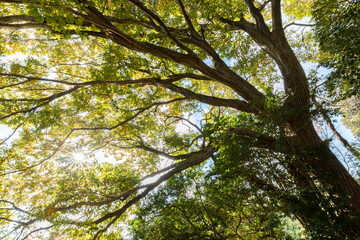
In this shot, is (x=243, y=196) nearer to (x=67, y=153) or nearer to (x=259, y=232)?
(x=259, y=232)

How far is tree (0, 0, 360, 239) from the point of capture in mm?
3219

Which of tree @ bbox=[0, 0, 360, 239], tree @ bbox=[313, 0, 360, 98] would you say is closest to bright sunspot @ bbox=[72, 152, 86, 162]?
tree @ bbox=[0, 0, 360, 239]

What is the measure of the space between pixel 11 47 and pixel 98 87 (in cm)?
321

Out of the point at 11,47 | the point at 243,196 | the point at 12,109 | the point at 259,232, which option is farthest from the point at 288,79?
the point at 11,47

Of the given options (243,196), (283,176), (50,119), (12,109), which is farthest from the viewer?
(50,119)

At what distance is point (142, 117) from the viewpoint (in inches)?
255

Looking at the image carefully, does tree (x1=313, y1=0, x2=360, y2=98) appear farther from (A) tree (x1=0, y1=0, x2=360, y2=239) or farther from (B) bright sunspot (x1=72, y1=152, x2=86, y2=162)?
(B) bright sunspot (x1=72, y1=152, x2=86, y2=162)

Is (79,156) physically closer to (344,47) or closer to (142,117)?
(142,117)

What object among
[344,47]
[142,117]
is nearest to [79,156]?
[142,117]

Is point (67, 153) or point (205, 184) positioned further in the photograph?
point (67, 153)

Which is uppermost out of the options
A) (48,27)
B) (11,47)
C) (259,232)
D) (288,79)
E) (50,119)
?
(11,47)

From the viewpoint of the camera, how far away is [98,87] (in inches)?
200

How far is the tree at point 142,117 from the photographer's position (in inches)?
127

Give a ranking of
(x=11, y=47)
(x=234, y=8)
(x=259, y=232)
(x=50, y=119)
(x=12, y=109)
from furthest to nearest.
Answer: (x=234, y=8) < (x=11, y=47) < (x=50, y=119) < (x=12, y=109) < (x=259, y=232)
